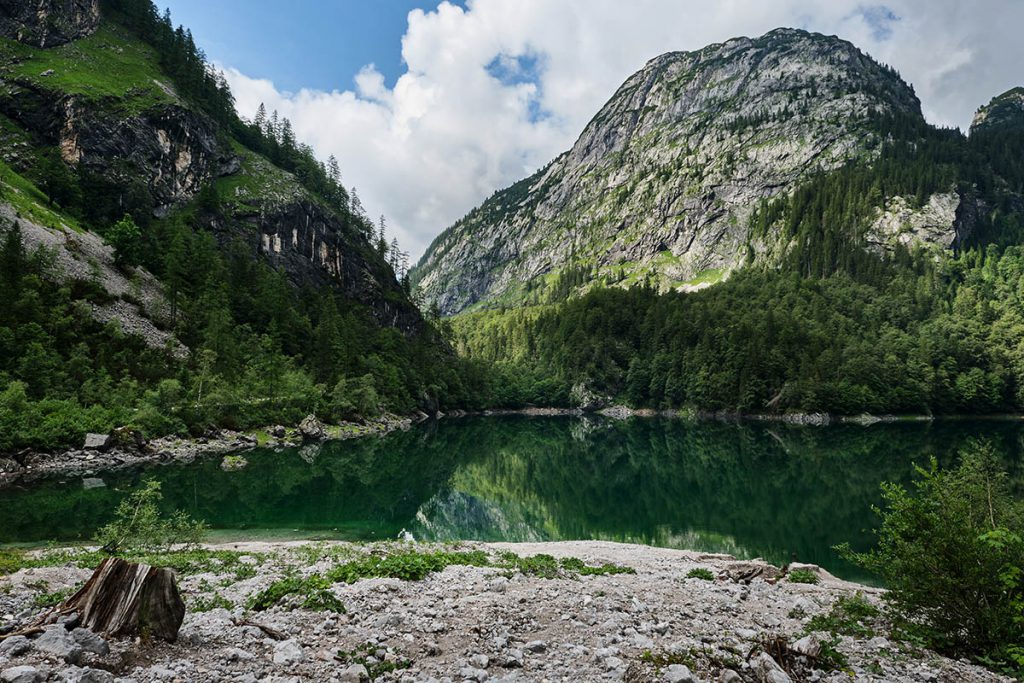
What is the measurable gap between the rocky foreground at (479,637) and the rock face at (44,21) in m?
160

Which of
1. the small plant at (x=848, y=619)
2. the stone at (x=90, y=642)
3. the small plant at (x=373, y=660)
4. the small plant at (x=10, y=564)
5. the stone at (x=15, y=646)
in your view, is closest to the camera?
the stone at (x=15, y=646)

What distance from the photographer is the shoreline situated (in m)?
39.1

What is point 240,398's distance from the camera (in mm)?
67500

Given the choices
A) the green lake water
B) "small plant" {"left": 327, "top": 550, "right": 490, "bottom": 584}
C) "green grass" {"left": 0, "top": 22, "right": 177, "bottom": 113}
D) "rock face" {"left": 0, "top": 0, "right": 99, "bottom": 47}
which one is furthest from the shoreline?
"rock face" {"left": 0, "top": 0, "right": 99, "bottom": 47}

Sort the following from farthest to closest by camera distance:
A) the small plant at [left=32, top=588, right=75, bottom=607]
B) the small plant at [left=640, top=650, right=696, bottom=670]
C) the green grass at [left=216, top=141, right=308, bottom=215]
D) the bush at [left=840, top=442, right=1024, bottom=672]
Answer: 1. the green grass at [left=216, top=141, right=308, bottom=215]
2. the small plant at [left=32, top=588, right=75, bottom=607]
3. the bush at [left=840, top=442, right=1024, bottom=672]
4. the small plant at [left=640, top=650, right=696, bottom=670]

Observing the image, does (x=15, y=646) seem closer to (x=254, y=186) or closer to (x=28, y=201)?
(x=28, y=201)

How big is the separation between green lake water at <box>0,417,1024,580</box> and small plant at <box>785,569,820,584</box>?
322 inches

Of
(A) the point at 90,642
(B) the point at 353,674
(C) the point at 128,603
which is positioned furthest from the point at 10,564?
(B) the point at 353,674

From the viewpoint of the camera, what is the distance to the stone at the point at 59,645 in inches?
268

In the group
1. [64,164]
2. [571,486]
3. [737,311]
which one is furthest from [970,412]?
[64,164]

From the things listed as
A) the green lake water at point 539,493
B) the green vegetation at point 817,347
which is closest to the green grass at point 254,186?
the green lake water at point 539,493

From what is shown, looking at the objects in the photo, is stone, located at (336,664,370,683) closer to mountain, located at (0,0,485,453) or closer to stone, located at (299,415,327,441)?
mountain, located at (0,0,485,453)

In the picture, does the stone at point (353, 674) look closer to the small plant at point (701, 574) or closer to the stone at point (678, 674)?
the stone at point (678, 674)

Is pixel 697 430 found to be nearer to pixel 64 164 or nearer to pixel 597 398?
pixel 597 398
